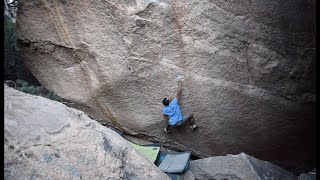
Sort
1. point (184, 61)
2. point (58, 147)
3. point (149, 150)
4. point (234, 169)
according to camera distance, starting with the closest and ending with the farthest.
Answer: point (58, 147) < point (234, 169) < point (149, 150) < point (184, 61)

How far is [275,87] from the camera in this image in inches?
227

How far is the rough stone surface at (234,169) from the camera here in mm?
4848

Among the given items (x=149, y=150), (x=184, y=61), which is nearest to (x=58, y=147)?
(x=149, y=150)

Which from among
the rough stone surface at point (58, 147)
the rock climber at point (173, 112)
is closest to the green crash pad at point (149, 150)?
the rock climber at point (173, 112)

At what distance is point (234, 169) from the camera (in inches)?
194

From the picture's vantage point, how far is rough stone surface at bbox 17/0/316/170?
17.1 ft

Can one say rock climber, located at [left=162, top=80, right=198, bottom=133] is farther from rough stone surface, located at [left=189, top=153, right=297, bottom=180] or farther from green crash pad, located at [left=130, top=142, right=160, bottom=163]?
rough stone surface, located at [left=189, top=153, right=297, bottom=180]

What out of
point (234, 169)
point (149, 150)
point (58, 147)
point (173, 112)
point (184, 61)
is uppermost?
point (184, 61)

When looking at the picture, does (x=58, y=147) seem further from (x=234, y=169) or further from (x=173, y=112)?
(x=234, y=169)

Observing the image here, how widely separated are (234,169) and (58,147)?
290cm

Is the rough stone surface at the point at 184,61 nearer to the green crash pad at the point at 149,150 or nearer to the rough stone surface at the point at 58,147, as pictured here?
the green crash pad at the point at 149,150

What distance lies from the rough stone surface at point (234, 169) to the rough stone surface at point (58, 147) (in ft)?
4.57

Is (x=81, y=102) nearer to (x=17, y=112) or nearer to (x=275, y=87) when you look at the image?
(x=17, y=112)

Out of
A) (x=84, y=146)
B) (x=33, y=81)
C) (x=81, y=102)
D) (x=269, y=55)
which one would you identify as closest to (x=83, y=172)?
(x=84, y=146)
